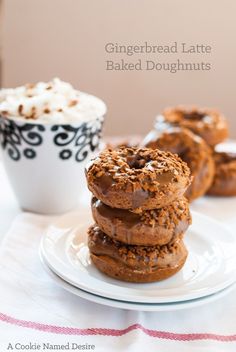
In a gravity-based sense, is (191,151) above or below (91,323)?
above

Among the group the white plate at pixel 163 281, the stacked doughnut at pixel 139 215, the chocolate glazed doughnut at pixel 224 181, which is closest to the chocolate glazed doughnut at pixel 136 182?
the stacked doughnut at pixel 139 215

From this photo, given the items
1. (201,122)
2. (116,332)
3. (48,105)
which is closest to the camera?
(116,332)

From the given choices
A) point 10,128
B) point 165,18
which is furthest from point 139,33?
point 10,128

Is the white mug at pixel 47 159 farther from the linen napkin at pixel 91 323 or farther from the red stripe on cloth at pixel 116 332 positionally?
the red stripe on cloth at pixel 116 332

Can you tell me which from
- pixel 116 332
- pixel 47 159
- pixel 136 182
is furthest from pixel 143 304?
pixel 47 159

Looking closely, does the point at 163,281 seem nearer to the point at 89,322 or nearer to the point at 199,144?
the point at 89,322

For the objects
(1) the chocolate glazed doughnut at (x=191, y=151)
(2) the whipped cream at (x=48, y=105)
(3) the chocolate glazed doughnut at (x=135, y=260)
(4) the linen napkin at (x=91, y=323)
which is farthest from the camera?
(1) the chocolate glazed doughnut at (x=191, y=151)

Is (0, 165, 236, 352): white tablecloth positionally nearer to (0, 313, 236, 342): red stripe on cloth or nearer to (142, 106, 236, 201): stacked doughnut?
(0, 313, 236, 342): red stripe on cloth
